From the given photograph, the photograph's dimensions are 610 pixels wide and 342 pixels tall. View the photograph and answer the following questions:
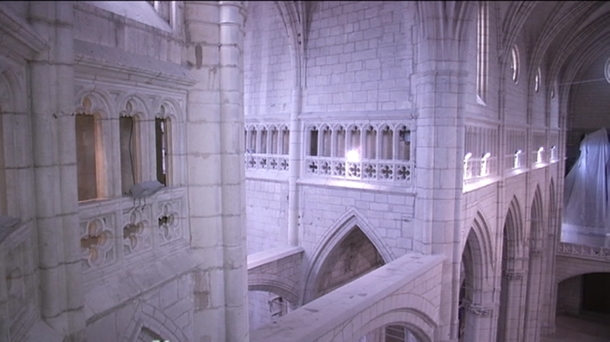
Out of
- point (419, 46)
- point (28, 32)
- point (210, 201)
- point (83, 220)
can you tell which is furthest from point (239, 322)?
point (419, 46)

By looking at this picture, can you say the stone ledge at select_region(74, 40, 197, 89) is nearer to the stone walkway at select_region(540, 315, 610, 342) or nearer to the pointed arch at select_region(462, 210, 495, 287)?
the pointed arch at select_region(462, 210, 495, 287)

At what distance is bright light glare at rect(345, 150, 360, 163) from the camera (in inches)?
376

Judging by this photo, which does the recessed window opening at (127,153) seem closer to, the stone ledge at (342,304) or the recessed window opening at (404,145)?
the stone ledge at (342,304)

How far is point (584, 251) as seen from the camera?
1659 centimetres

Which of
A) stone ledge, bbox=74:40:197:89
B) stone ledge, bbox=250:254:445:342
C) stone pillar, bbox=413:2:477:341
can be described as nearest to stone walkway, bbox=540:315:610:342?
stone pillar, bbox=413:2:477:341

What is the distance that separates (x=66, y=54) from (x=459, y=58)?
5770mm

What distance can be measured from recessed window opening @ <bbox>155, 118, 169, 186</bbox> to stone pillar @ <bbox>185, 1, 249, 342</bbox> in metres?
0.21

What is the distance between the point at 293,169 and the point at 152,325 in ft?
20.7

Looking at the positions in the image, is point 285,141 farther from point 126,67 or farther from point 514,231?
point 126,67

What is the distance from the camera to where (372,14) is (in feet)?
29.4

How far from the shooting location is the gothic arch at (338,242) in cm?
920

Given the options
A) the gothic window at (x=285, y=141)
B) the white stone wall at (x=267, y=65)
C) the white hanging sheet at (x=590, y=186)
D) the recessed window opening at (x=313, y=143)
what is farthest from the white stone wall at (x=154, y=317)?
the white hanging sheet at (x=590, y=186)

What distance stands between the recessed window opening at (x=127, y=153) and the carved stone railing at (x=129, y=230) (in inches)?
11.3

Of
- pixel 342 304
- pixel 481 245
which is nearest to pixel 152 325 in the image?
pixel 342 304
